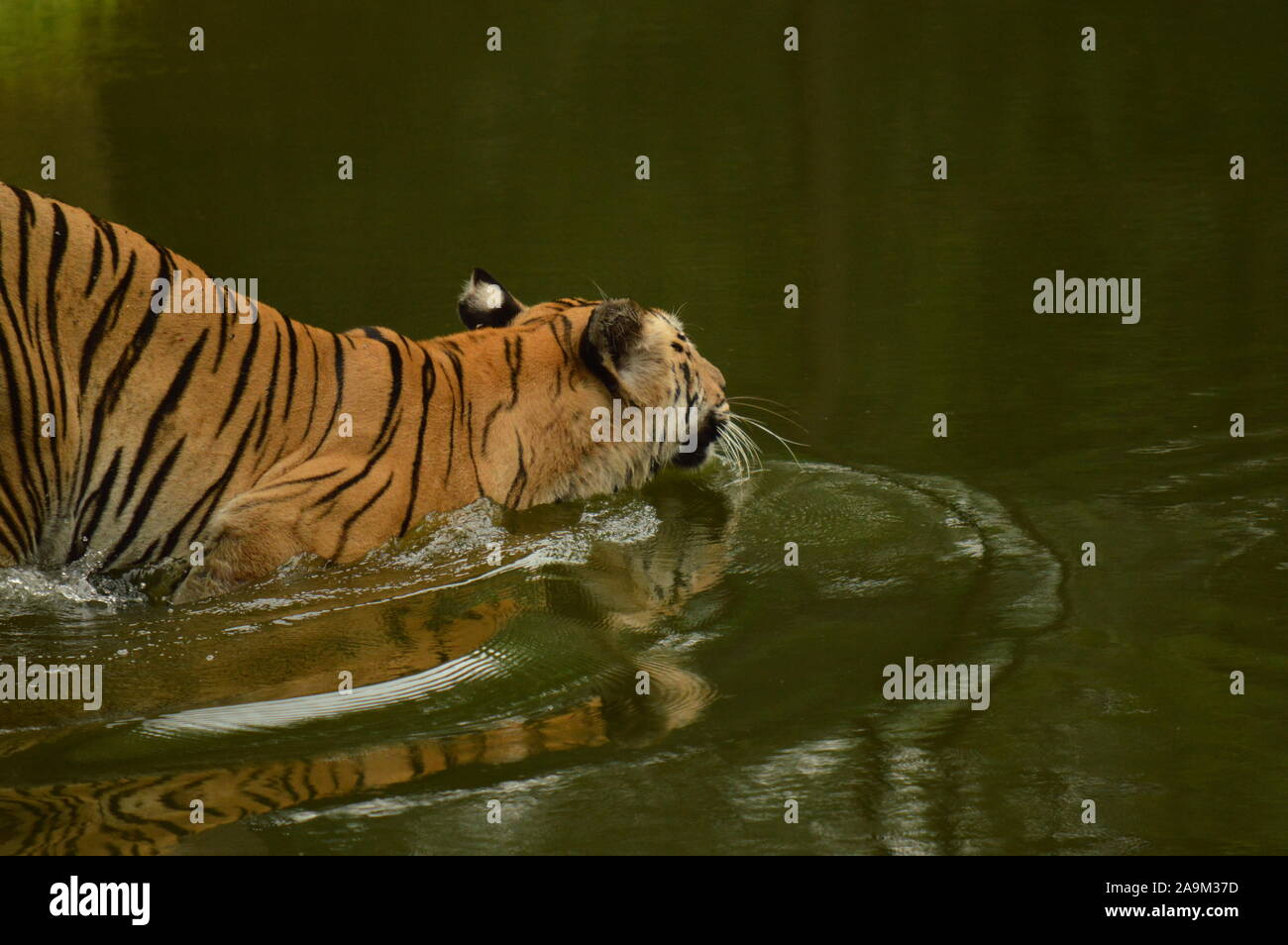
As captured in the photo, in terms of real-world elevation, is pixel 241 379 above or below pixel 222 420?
above

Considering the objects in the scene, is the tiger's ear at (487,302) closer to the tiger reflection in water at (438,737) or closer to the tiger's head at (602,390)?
the tiger's head at (602,390)

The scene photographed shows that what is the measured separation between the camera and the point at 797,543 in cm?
506

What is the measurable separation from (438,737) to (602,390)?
1683 mm

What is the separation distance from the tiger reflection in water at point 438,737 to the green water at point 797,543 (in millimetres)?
13

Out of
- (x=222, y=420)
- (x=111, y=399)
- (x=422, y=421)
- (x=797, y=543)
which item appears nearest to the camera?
(x=111, y=399)

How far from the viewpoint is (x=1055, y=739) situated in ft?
11.9

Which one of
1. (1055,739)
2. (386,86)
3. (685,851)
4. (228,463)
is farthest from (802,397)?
(386,86)

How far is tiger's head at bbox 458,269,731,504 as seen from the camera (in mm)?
5051

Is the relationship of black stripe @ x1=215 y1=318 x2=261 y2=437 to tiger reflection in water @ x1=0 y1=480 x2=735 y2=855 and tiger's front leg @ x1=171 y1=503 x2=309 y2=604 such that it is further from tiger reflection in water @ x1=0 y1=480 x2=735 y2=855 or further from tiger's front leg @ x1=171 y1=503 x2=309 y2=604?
tiger reflection in water @ x1=0 y1=480 x2=735 y2=855

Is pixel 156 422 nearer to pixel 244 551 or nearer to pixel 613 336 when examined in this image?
pixel 244 551

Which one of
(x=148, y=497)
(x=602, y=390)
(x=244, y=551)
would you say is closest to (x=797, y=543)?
(x=602, y=390)

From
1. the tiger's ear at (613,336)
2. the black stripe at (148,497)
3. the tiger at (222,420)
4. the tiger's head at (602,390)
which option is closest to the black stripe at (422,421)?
the tiger at (222,420)

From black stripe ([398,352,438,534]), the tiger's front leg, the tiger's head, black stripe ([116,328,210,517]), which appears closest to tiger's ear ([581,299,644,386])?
the tiger's head
